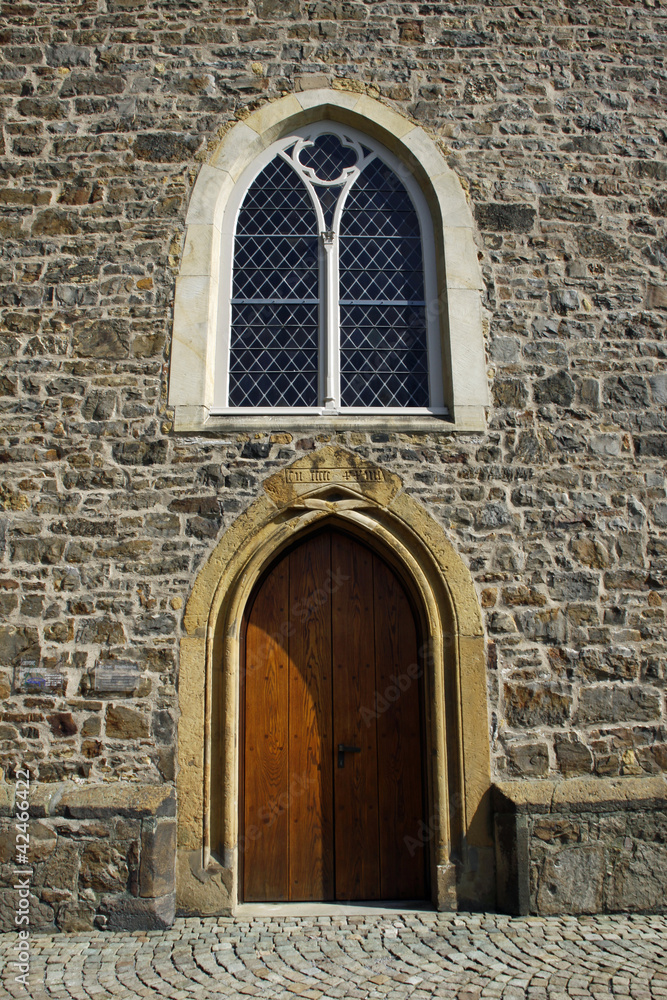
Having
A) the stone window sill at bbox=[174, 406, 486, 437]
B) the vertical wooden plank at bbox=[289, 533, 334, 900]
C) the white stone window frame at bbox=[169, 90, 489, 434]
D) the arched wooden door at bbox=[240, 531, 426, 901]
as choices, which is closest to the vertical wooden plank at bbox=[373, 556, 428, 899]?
the arched wooden door at bbox=[240, 531, 426, 901]

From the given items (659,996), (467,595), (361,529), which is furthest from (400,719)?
(659,996)

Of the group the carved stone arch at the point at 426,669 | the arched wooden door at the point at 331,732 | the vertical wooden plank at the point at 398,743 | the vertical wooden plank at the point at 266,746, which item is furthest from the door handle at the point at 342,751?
the carved stone arch at the point at 426,669

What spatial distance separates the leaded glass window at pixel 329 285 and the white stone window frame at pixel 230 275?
0.08 meters

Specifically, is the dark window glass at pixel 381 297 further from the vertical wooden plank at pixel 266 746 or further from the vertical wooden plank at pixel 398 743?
the vertical wooden plank at pixel 266 746

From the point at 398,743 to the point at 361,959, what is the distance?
4.13ft

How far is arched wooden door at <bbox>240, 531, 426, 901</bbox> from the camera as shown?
422 cm

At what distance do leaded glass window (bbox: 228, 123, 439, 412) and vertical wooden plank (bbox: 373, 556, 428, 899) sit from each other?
4.42ft

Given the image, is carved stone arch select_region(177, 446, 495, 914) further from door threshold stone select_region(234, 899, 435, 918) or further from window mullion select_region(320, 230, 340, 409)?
window mullion select_region(320, 230, 340, 409)

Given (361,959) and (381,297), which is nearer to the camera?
(361,959)

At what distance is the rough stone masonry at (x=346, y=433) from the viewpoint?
13.2 ft

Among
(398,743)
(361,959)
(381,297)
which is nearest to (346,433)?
(381,297)

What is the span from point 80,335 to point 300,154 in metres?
2.17

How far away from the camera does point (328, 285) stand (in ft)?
16.1

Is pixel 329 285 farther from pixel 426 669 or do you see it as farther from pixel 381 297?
pixel 426 669
